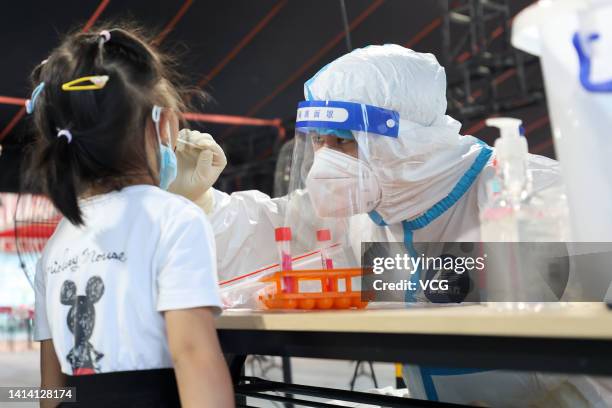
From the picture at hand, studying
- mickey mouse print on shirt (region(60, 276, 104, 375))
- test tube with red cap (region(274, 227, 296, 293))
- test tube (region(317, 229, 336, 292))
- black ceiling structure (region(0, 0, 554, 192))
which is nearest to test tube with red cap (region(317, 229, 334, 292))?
test tube (region(317, 229, 336, 292))

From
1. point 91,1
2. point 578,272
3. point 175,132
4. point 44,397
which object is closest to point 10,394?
point 44,397

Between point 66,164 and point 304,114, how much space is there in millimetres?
449

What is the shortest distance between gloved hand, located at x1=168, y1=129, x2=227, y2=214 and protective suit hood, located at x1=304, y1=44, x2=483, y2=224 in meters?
0.25

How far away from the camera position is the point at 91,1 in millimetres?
4578

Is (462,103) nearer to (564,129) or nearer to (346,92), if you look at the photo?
(346,92)

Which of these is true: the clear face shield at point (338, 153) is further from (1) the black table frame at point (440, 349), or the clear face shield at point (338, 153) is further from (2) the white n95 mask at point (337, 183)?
(1) the black table frame at point (440, 349)

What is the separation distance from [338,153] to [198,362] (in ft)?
1.74

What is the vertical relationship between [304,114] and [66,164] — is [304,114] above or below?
above

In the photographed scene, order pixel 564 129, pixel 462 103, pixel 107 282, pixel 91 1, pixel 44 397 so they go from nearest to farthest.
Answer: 1. pixel 564 129
2. pixel 107 282
3. pixel 44 397
4. pixel 91 1
5. pixel 462 103

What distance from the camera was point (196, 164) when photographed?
1434mm

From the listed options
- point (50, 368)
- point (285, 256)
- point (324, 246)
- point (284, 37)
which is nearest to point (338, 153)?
point (324, 246)

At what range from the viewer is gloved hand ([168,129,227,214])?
1425 millimetres

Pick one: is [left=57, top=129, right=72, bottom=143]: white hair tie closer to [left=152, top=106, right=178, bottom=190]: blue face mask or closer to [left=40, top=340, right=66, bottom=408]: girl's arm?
[left=152, top=106, right=178, bottom=190]: blue face mask

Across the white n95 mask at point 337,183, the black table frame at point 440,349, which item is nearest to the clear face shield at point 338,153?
the white n95 mask at point 337,183
